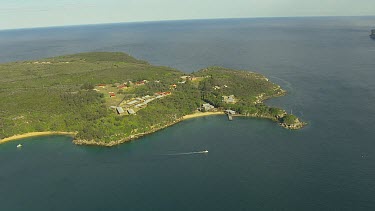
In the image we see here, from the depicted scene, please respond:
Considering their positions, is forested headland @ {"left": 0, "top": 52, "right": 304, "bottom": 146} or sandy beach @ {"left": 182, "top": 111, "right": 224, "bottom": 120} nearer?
forested headland @ {"left": 0, "top": 52, "right": 304, "bottom": 146}

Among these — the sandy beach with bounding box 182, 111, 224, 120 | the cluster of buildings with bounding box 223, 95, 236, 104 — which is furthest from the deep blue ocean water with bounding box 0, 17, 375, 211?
the cluster of buildings with bounding box 223, 95, 236, 104

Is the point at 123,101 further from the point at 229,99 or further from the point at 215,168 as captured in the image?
the point at 215,168

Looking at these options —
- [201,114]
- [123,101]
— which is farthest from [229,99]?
[123,101]

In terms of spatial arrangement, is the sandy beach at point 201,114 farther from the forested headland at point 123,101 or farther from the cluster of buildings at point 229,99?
the cluster of buildings at point 229,99

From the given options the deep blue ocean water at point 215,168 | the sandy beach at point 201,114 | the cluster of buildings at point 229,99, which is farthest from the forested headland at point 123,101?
the deep blue ocean water at point 215,168

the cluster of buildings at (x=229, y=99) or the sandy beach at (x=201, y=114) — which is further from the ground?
the cluster of buildings at (x=229, y=99)

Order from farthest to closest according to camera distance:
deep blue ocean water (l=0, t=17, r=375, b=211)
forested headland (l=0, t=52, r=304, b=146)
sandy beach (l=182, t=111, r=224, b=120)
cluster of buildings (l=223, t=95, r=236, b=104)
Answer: cluster of buildings (l=223, t=95, r=236, b=104), sandy beach (l=182, t=111, r=224, b=120), forested headland (l=0, t=52, r=304, b=146), deep blue ocean water (l=0, t=17, r=375, b=211)

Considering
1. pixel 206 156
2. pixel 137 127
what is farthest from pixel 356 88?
pixel 137 127

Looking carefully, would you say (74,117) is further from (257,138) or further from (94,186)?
(257,138)

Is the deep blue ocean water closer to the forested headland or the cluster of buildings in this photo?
the forested headland
